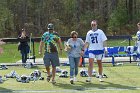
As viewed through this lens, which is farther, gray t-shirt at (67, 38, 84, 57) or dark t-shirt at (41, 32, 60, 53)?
gray t-shirt at (67, 38, 84, 57)

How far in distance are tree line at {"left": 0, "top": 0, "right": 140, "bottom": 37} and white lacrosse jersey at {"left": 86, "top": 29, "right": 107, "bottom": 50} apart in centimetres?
3357

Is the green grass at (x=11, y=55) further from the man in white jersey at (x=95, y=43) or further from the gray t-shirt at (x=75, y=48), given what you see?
the man in white jersey at (x=95, y=43)

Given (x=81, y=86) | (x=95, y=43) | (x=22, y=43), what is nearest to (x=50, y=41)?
(x=95, y=43)

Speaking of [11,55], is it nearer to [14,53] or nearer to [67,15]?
[14,53]

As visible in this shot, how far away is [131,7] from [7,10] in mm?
14379

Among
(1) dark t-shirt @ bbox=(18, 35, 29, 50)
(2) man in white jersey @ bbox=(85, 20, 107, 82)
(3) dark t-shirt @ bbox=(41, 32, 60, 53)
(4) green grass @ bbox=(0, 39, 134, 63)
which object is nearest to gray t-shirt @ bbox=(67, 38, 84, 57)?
(2) man in white jersey @ bbox=(85, 20, 107, 82)

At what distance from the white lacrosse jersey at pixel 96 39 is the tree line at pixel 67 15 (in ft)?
110

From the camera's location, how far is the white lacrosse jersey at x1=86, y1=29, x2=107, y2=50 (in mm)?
15047

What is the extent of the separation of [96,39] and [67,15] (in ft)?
129

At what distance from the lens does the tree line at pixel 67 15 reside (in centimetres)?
5012

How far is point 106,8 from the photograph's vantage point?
5497cm

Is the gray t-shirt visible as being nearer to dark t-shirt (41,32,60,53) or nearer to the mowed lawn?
dark t-shirt (41,32,60,53)

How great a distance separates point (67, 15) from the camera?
178 feet

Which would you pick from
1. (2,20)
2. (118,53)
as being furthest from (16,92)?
(2,20)
